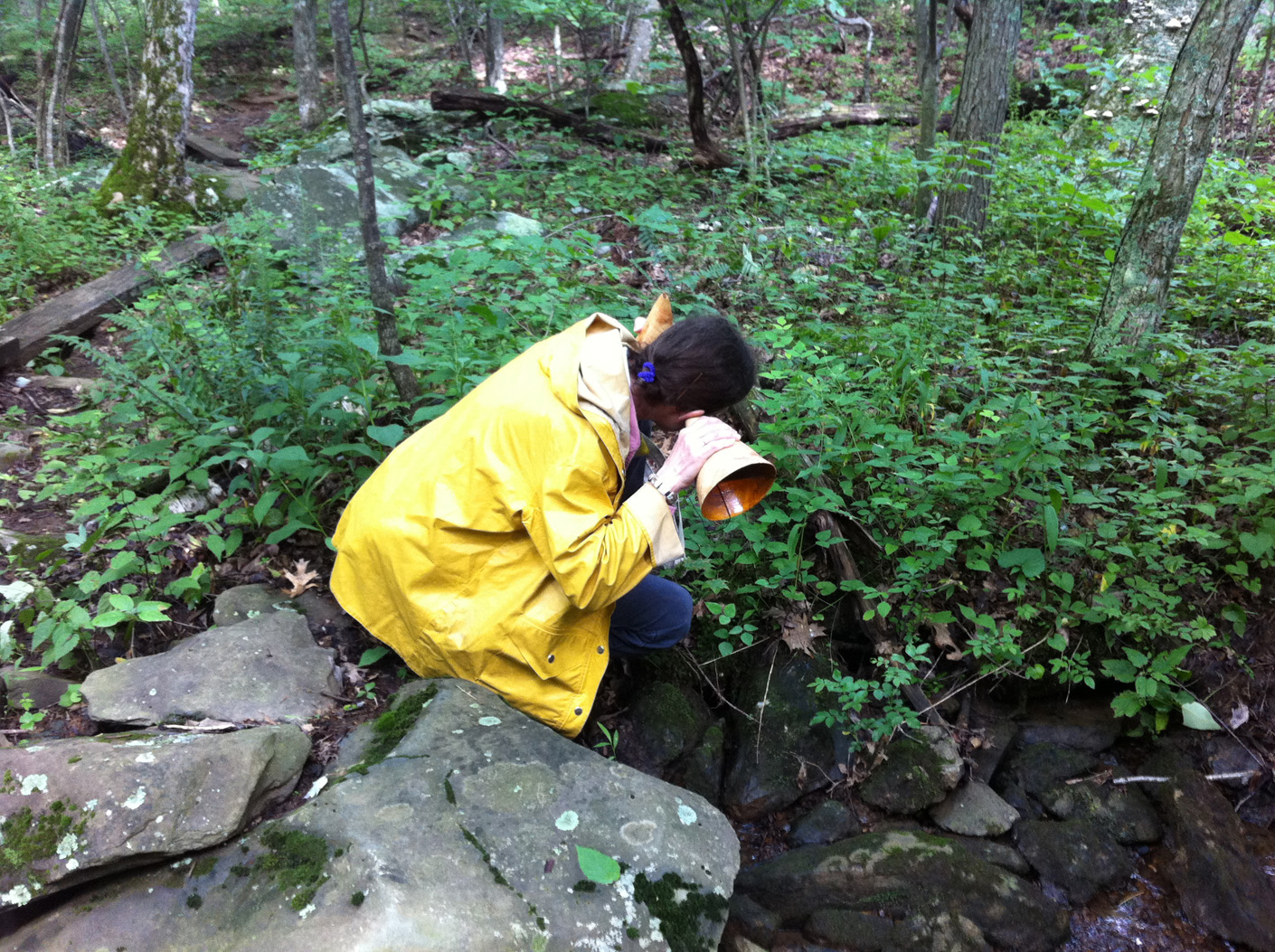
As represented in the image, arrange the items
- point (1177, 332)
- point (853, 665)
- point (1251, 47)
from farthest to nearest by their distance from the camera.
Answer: point (1251, 47) < point (1177, 332) < point (853, 665)

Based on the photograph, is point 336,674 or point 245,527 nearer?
point 336,674

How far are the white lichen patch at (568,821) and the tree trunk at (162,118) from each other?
26.7 feet

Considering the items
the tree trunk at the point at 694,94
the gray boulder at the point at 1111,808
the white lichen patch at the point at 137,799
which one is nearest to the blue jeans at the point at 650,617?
the white lichen patch at the point at 137,799

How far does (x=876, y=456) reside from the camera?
11.3 ft

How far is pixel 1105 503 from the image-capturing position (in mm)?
3211

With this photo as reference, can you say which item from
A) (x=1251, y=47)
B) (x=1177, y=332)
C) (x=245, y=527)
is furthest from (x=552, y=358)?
(x=1251, y=47)

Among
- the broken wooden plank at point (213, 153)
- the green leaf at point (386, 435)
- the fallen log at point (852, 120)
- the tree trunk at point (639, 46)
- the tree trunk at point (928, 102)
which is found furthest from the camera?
the tree trunk at point (639, 46)

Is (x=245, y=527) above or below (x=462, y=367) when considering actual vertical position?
below

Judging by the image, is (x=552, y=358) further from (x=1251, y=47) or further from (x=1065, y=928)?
(x=1251, y=47)

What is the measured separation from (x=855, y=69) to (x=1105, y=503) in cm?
1179

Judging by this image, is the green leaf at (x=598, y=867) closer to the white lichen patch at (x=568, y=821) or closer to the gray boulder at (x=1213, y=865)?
the white lichen patch at (x=568, y=821)

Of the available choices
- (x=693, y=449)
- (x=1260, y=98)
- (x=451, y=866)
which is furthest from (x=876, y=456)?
(x=1260, y=98)

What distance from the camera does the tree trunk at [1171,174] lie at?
3.53 metres

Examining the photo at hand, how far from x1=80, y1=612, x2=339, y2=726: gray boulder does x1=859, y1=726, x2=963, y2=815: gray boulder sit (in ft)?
7.20
